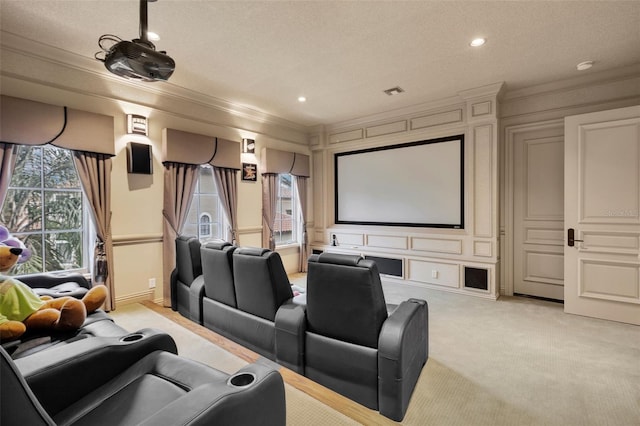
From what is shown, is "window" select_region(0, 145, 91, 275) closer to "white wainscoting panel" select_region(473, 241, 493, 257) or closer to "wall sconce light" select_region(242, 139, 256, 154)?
"wall sconce light" select_region(242, 139, 256, 154)

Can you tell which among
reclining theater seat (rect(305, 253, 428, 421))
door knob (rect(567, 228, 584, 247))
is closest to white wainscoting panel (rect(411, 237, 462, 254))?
door knob (rect(567, 228, 584, 247))

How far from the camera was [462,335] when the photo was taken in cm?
299

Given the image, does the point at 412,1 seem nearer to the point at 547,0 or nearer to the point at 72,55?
the point at 547,0

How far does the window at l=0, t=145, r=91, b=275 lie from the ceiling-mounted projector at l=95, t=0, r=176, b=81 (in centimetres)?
198

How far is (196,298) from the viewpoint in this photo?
3.03 m

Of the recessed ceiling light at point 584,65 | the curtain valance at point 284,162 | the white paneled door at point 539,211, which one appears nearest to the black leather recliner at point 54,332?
the curtain valance at point 284,162

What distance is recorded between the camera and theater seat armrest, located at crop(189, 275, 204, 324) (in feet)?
9.86

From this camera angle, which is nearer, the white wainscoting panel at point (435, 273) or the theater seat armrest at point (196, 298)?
the theater seat armrest at point (196, 298)

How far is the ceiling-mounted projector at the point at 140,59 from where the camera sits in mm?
1772

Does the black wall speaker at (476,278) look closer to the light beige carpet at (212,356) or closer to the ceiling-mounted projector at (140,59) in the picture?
the light beige carpet at (212,356)

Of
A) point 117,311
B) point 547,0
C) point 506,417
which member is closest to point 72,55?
point 117,311

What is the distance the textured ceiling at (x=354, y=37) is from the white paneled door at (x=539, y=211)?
0.78m

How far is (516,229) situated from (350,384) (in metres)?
3.52

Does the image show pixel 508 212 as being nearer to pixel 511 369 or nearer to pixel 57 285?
pixel 511 369
